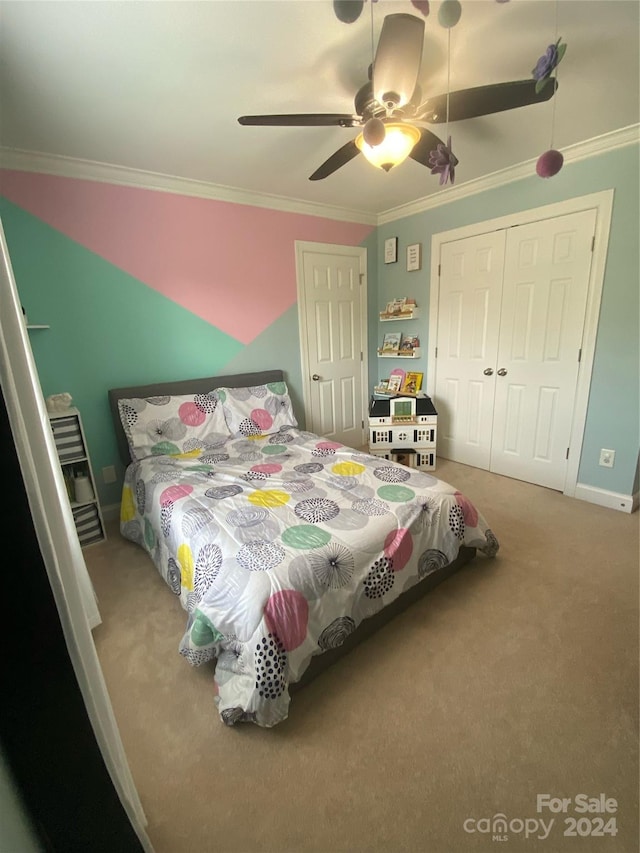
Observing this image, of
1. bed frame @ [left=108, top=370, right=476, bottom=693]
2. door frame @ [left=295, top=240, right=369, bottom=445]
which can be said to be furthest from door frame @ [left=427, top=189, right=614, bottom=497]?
bed frame @ [left=108, top=370, right=476, bottom=693]

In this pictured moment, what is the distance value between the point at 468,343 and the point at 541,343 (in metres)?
0.61

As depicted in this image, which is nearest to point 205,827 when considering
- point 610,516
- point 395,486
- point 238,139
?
point 395,486

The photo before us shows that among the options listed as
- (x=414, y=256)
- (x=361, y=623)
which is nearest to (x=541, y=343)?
(x=414, y=256)

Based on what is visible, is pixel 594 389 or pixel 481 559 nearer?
pixel 481 559

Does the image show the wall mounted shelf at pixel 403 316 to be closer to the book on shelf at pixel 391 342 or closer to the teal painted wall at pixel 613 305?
the book on shelf at pixel 391 342

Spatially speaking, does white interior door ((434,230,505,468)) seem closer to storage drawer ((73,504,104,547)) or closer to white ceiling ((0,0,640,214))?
white ceiling ((0,0,640,214))

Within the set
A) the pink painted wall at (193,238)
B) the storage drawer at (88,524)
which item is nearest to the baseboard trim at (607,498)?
the pink painted wall at (193,238)

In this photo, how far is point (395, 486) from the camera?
6.55 ft

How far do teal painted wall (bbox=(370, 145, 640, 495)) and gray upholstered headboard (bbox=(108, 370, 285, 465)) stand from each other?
2.27 m

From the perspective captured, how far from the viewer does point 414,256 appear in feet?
11.7

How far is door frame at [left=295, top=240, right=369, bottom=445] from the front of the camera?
3459 mm

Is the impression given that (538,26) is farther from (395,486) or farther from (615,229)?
(395,486)

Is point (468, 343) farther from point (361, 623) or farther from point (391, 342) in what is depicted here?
point (361, 623)

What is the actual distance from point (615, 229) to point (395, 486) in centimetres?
226
